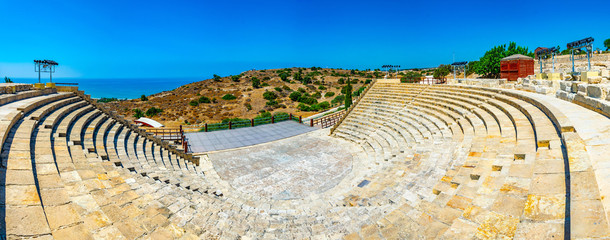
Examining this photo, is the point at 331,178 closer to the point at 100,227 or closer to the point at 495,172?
the point at 495,172

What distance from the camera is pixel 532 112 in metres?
8.20

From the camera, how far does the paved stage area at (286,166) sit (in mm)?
9938

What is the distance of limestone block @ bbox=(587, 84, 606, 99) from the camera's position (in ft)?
23.3

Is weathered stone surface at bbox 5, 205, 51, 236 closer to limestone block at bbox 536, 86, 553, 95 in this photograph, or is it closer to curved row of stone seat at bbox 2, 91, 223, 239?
curved row of stone seat at bbox 2, 91, 223, 239

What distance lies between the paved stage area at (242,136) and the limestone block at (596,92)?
14.1 m

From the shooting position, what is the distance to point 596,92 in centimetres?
737

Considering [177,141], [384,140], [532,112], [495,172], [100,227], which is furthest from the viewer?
[177,141]

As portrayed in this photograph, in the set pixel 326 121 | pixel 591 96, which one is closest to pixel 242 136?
pixel 326 121

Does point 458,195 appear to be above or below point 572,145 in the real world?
below

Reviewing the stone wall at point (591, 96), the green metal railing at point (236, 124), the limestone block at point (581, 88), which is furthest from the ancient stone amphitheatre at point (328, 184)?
the green metal railing at point (236, 124)

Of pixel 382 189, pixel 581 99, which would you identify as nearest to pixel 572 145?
pixel 382 189

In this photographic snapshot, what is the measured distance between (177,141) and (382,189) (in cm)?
1302

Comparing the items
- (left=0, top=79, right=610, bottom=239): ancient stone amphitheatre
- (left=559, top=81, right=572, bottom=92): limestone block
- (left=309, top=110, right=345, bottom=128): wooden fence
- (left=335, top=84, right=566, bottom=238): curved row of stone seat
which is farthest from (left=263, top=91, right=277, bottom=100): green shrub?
(left=559, top=81, right=572, bottom=92): limestone block

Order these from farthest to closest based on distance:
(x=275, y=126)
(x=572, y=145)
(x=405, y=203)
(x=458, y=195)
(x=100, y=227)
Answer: (x=275, y=126)
(x=405, y=203)
(x=458, y=195)
(x=572, y=145)
(x=100, y=227)
